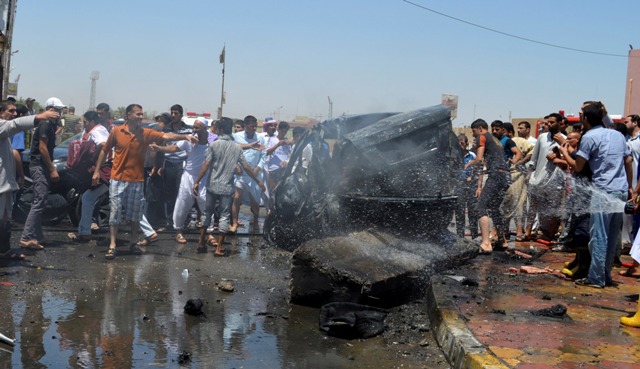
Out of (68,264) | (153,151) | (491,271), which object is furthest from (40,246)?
(491,271)

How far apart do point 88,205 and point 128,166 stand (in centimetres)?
113

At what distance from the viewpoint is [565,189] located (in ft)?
36.8

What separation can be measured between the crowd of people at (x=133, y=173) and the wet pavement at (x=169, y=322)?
0.74 metres

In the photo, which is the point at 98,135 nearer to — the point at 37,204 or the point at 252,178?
the point at 37,204

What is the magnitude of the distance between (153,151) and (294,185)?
115 inches

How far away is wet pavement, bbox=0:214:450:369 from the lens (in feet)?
17.9

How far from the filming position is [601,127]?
26.2 feet

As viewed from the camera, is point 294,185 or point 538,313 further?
point 294,185

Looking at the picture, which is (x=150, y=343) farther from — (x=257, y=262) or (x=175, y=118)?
(x=175, y=118)

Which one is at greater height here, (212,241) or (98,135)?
(98,135)

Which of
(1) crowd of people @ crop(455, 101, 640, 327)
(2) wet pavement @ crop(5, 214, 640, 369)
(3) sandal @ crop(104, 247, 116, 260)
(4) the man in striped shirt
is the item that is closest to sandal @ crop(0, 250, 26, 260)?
(2) wet pavement @ crop(5, 214, 640, 369)

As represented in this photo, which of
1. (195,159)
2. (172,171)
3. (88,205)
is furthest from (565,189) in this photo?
(88,205)

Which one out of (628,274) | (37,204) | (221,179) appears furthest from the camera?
(221,179)

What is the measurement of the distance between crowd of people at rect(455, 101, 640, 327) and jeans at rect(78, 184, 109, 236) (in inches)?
193
